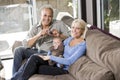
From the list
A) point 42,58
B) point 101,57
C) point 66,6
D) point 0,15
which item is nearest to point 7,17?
point 0,15

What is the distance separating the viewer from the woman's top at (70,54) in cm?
275

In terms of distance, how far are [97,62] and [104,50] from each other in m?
0.16

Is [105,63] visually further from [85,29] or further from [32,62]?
[32,62]

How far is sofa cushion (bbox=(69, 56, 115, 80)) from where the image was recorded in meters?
2.00

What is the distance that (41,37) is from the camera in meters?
3.45

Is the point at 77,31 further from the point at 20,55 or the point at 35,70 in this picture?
the point at 20,55

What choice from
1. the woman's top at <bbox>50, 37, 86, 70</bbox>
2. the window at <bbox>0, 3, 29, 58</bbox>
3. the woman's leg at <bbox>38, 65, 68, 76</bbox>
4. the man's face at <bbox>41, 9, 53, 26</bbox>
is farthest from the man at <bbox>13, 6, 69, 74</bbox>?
the window at <bbox>0, 3, 29, 58</bbox>

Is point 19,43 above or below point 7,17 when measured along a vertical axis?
below

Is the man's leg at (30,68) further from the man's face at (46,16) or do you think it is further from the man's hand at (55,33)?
the man's face at (46,16)

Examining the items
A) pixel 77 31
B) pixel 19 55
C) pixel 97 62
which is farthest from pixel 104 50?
pixel 19 55

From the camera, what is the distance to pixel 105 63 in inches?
85.0

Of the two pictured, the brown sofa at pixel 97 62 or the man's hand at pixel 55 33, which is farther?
the man's hand at pixel 55 33

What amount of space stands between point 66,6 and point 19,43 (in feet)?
5.35

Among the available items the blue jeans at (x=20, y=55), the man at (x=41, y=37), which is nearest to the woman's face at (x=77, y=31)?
the man at (x=41, y=37)
